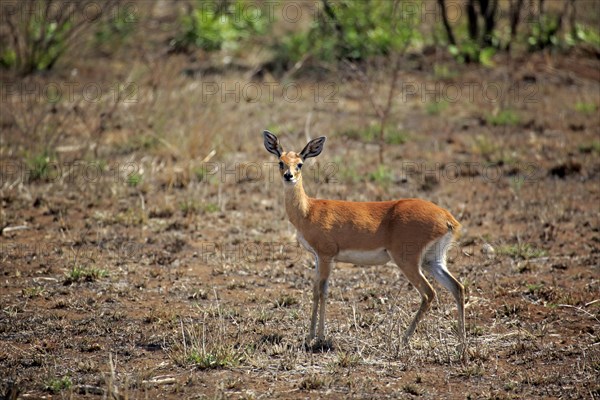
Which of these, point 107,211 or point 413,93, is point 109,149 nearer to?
point 107,211

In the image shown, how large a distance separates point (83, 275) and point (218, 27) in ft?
35.9

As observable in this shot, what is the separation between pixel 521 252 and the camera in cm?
960

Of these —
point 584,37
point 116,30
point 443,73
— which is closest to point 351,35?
point 443,73

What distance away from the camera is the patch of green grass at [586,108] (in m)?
15.2

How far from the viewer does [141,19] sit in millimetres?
18172

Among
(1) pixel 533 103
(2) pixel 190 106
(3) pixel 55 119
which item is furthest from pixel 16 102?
(1) pixel 533 103

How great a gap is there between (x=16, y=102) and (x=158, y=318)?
643cm

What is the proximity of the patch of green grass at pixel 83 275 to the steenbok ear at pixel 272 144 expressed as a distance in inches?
94.6

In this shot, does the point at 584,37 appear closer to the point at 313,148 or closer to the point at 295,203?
the point at 313,148

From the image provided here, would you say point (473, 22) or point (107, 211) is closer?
point (107, 211)

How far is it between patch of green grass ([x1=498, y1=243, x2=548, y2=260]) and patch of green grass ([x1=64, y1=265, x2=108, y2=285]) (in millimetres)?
4576

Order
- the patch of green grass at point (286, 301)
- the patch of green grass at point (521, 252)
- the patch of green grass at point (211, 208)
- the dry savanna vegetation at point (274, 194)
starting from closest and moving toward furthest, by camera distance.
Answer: the dry savanna vegetation at point (274, 194) → the patch of green grass at point (286, 301) → the patch of green grass at point (521, 252) → the patch of green grass at point (211, 208)

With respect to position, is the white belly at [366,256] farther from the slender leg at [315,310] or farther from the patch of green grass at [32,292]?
the patch of green grass at [32,292]

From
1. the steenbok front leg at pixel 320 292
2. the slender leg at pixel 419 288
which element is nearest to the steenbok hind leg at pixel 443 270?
the slender leg at pixel 419 288
